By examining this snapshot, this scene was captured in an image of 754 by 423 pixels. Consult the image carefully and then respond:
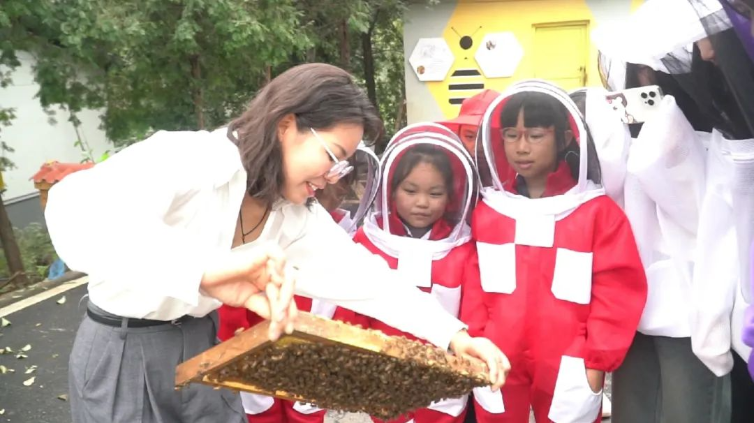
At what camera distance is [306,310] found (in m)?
2.70

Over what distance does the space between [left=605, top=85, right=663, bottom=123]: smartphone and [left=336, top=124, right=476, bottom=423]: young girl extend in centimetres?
61

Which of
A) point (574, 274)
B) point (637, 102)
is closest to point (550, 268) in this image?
point (574, 274)

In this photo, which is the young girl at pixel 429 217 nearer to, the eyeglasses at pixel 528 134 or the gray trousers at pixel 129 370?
the eyeglasses at pixel 528 134

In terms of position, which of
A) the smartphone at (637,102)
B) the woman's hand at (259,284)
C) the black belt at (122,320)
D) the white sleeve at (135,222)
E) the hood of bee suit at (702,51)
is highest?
the hood of bee suit at (702,51)

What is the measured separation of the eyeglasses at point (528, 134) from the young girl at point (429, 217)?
186 millimetres

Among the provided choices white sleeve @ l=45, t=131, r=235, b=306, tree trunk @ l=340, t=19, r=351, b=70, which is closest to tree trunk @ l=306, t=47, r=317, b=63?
tree trunk @ l=340, t=19, r=351, b=70

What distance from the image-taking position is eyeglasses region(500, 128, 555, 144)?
2414mm

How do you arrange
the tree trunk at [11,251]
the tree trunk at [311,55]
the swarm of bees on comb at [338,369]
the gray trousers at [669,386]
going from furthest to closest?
the tree trunk at [311,55] → the tree trunk at [11,251] → the gray trousers at [669,386] → the swarm of bees on comb at [338,369]

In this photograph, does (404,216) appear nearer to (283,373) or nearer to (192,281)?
(283,373)

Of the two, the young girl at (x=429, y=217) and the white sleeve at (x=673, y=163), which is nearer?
the white sleeve at (x=673, y=163)

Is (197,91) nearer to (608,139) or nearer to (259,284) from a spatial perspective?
(608,139)

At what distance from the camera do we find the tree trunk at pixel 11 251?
629 centimetres

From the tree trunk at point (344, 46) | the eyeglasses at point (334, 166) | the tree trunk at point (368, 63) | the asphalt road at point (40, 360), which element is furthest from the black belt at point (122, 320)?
the tree trunk at point (368, 63)

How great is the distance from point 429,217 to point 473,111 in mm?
781
